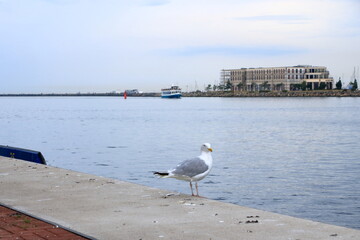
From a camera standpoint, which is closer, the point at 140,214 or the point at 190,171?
the point at 140,214

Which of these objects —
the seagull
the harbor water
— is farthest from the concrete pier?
the harbor water

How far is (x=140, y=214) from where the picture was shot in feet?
29.2

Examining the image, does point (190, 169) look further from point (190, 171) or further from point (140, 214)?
point (140, 214)

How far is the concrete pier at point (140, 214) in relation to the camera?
763 cm

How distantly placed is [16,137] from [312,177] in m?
33.9

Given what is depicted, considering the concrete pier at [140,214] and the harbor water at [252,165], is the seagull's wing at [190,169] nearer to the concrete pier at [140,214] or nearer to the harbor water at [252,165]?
the concrete pier at [140,214]

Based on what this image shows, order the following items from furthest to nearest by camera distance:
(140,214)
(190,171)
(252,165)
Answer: (252,165) → (190,171) → (140,214)

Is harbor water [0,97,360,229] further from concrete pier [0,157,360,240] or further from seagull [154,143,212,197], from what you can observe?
concrete pier [0,157,360,240]

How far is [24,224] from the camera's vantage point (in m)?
8.04

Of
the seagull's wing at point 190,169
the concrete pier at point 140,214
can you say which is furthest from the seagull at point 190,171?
the concrete pier at point 140,214

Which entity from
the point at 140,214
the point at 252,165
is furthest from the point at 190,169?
the point at 252,165

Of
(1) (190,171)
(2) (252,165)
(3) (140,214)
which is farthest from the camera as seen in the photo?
(2) (252,165)

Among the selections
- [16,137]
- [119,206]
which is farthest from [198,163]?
[16,137]

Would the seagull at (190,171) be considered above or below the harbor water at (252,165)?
above
